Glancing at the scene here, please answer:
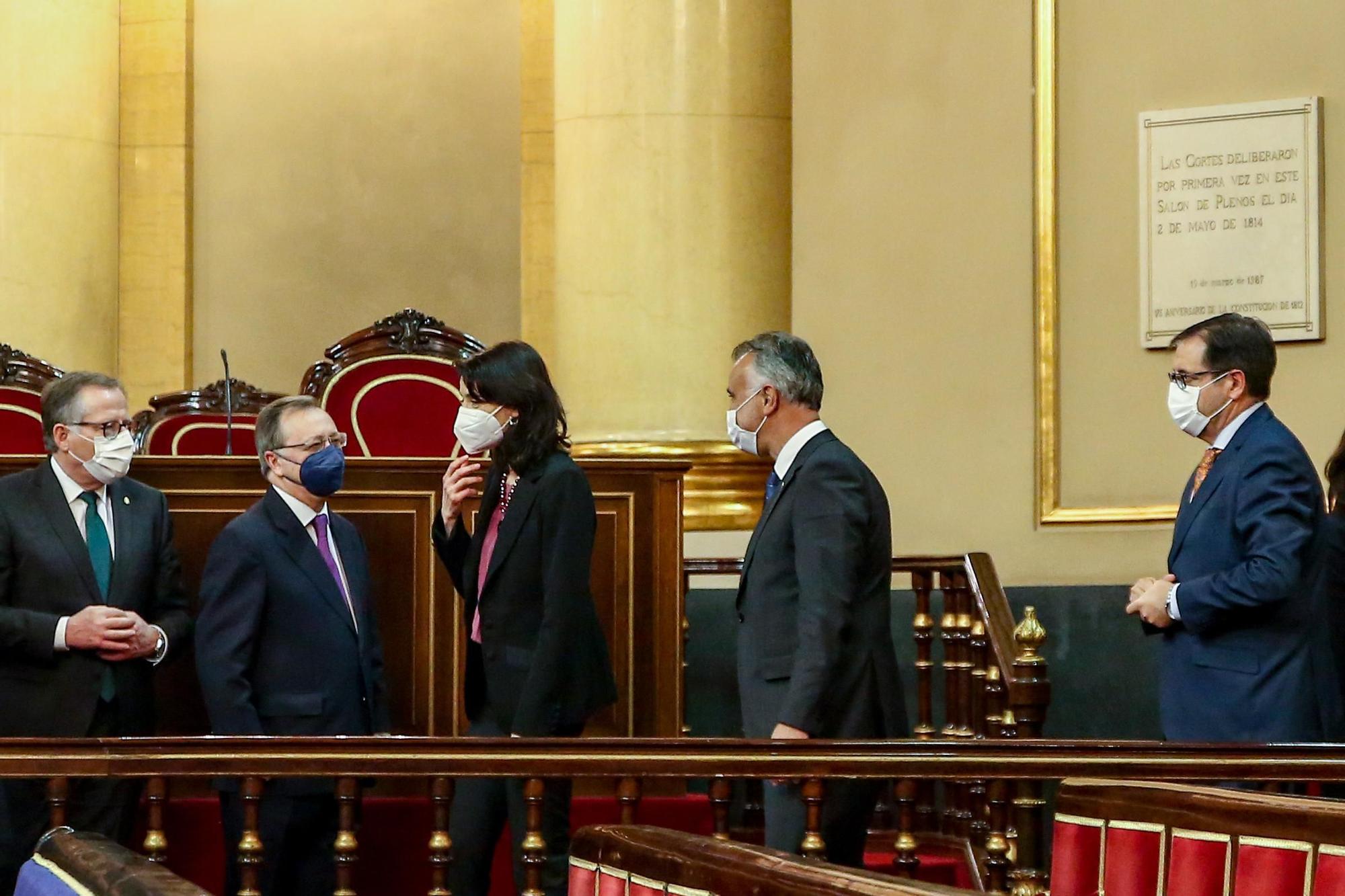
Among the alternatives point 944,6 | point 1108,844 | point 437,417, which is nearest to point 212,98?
point 437,417

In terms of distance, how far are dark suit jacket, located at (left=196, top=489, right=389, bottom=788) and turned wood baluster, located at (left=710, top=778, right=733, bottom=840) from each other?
4.10 ft

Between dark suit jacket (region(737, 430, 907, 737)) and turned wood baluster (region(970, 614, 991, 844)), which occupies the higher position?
dark suit jacket (region(737, 430, 907, 737))

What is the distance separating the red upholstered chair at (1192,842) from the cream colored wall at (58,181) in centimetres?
693

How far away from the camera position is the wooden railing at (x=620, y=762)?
3742 mm

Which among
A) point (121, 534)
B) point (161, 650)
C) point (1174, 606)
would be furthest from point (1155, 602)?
point (121, 534)

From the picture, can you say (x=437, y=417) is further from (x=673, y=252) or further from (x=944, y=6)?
(x=944, y=6)

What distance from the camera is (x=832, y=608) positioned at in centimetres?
409

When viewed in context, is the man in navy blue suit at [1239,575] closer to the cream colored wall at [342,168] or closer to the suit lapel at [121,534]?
the suit lapel at [121,534]

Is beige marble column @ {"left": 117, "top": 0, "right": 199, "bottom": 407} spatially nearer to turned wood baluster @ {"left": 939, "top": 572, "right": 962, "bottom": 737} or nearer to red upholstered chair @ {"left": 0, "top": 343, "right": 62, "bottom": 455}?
red upholstered chair @ {"left": 0, "top": 343, "right": 62, "bottom": 455}

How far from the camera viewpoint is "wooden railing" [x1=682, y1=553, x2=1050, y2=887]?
535 centimetres

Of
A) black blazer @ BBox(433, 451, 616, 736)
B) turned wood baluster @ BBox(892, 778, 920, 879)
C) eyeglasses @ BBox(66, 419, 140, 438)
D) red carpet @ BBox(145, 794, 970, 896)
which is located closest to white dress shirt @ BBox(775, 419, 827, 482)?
black blazer @ BBox(433, 451, 616, 736)

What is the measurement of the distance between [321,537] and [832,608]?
1461 millimetres

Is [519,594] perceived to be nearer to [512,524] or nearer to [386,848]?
[512,524]

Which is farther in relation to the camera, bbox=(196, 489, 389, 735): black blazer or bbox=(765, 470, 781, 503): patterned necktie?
bbox=(196, 489, 389, 735): black blazer
